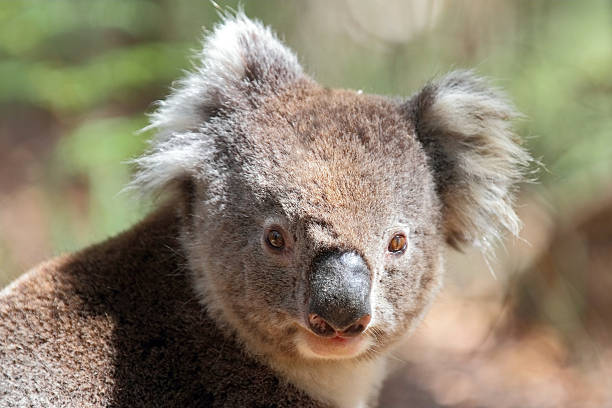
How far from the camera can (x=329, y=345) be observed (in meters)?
2.79

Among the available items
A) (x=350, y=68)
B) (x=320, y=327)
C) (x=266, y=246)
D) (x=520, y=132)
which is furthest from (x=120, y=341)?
(x=350, y=68)

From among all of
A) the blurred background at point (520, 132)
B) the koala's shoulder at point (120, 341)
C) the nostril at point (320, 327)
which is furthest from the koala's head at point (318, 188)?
the blurred background at point (520, 132)

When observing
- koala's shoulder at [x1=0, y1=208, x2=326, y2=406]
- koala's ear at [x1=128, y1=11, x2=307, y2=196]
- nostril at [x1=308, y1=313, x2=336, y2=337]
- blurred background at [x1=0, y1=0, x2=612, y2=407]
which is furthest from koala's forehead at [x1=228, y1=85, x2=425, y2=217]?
blurred background at [x1=0, y1=0, x2=612, y2=407]

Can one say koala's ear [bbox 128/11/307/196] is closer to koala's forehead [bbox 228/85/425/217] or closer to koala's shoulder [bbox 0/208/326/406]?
koala's forehead [bbox 228/85/425/217]

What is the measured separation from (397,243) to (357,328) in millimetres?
438

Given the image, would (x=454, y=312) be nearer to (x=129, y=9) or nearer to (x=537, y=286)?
(x=537, y=286)

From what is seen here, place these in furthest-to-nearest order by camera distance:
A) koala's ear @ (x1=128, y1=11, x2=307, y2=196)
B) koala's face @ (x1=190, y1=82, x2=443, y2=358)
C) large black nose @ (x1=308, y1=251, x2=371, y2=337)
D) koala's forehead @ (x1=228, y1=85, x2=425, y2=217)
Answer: koala's ear @ (x1=128, y1=11, x2=307, y2=196) < koala's forehead @ (x1=228, y1=85, x2=425, y2=217) < koala's face @ (x1=190, y1=82, x2=443, y2=358) < large black nose @ (x1=308, y1=251, x2=371, y2=337)

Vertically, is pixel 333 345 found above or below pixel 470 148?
below

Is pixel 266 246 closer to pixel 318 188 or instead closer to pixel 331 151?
pixel 318 188

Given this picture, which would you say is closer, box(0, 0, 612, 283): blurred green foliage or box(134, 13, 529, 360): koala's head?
box(134, 13, 529, 360): koala's head

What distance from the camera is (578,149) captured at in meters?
5.55

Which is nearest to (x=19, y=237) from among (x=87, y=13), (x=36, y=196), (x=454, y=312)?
(x=36, y=196)

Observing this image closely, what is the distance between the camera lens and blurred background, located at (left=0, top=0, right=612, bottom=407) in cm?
550

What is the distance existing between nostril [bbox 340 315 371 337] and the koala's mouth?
6 centimetres
